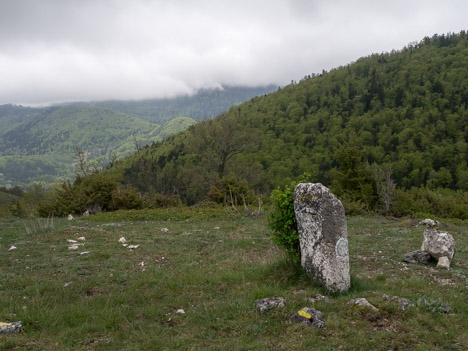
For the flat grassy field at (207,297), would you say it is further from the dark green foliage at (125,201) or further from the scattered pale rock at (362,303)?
the dark green foliage at (125,201)

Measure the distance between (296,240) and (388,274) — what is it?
3.06 metres

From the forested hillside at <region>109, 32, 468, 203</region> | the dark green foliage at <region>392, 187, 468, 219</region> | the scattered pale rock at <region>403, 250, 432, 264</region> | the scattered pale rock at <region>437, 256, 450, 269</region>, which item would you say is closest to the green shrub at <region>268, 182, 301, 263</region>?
the scattered pale rock at <region>403, 250, 432, 264</region>

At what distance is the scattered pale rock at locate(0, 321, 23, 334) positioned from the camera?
5.47 metres

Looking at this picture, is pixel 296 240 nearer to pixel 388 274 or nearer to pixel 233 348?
pixel 388 274

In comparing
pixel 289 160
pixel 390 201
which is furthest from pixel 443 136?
pixel 390 201

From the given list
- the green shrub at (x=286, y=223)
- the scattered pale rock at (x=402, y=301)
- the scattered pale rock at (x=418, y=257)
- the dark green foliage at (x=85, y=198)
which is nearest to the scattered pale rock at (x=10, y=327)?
the green shrub at (x=286, y=223)

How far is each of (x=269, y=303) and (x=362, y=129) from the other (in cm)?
12678

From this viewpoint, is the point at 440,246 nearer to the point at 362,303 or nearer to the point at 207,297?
the point at 362,303

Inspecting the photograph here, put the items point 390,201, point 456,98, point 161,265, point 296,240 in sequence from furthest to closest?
point 456,98 → point 390,201 → point 161,265 → point 296,240

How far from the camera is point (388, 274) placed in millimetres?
8758

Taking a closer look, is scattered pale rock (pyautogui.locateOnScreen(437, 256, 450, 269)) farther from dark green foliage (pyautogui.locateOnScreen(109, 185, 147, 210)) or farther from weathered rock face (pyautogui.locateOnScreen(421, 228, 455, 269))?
dark green foliage (pyautogui.locateOnScreen(109, 185, 147, 210))

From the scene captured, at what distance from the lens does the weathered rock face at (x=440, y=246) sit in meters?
9.57

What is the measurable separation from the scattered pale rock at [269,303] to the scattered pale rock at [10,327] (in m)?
4.57

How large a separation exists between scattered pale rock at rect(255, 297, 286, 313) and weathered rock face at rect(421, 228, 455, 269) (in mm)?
6097
